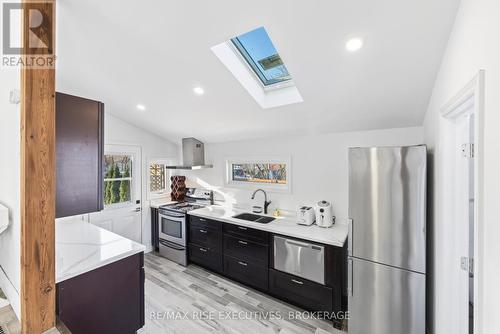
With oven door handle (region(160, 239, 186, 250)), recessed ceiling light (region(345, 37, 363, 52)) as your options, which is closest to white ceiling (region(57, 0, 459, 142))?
recessed ceiling light (region(345, 37, 363, 52))

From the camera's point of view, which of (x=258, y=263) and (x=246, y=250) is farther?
(x=246, y=250)

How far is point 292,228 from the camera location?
9.02 ft

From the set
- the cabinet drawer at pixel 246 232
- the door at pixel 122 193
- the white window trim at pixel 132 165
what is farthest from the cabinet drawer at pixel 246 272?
the white window trim at pixel 132 165

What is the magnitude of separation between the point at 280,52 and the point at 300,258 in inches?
82.3

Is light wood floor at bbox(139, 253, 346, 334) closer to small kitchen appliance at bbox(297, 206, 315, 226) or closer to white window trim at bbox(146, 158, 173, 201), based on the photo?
small kitchen appliance at bbox(297, 206, 315, 226)

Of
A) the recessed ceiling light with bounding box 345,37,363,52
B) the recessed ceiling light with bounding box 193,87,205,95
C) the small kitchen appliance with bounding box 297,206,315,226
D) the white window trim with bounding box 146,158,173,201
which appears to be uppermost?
the recessed ceiling light with bounding box 345,37,363,52

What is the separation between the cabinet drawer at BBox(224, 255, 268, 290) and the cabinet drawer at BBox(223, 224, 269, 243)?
341mm

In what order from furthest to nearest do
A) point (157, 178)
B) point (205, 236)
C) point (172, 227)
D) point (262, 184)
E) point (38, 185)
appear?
point (157, 178), point (172, 227), point (262, 184), point (205, 236), point (38, 185)

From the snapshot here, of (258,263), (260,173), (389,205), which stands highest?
(260,173)

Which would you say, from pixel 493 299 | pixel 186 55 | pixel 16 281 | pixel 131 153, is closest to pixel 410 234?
pixel 493 299

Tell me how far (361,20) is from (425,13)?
351mm

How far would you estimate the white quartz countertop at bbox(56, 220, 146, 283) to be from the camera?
1.63 m

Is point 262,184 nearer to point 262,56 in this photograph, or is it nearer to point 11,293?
point 262,56

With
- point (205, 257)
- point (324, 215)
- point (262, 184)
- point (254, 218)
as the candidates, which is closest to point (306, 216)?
point (324, 215)
